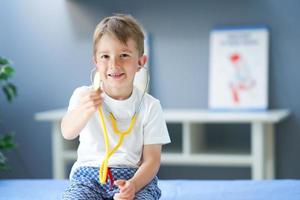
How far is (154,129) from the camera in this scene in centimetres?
147

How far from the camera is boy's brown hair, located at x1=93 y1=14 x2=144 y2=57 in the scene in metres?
1.39

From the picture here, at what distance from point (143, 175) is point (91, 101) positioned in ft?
0.80

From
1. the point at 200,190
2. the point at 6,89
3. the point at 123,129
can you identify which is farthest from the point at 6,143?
the point at 123,129

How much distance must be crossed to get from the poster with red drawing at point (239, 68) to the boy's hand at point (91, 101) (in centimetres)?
159

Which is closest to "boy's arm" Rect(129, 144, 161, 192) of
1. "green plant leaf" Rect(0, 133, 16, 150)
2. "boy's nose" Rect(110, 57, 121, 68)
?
"boy's nose" Rect(110, 57, 121, 68)

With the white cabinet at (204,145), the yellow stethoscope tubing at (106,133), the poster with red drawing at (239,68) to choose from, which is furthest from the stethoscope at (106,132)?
the poster with red drawing at (239,68)

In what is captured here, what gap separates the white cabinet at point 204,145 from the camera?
98.3 inches

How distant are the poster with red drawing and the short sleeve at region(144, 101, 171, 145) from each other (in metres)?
1.39

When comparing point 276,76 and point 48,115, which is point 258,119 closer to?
point 276,76

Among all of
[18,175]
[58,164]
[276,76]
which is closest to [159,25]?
[276,76]

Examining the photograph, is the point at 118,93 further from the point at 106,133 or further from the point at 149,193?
the point at 149,193

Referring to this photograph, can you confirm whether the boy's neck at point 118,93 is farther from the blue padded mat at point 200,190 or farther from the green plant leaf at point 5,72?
the green plant leaf at point 5,72

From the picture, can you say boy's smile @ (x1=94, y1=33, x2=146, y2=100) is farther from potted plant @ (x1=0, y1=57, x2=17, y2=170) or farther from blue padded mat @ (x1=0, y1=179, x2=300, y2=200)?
potted plant @ (x1=0, y1=57, x2=17, y2=170)

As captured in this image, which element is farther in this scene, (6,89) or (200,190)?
(6,89)
